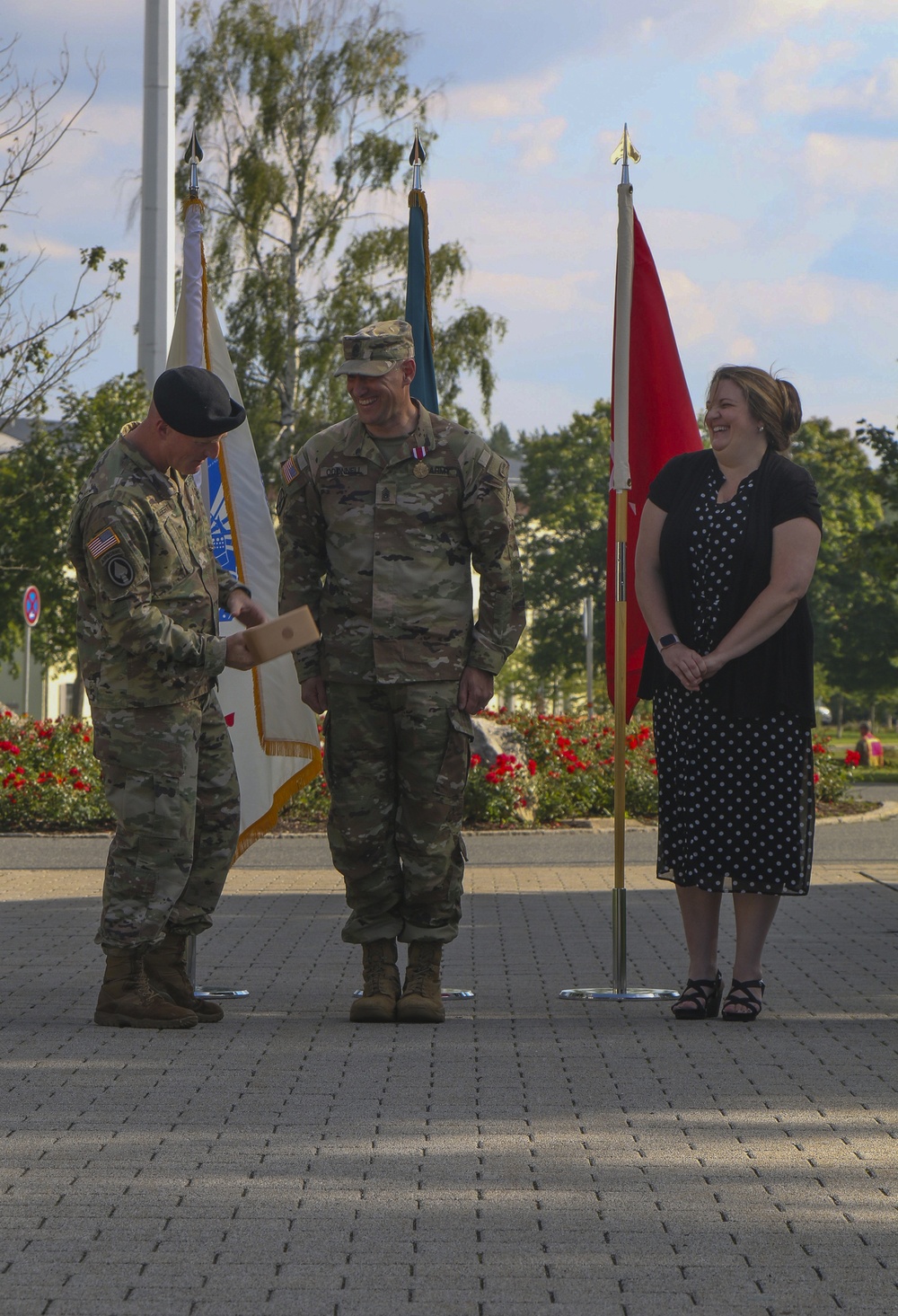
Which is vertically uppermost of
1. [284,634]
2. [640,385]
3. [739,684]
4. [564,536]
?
[564,536]

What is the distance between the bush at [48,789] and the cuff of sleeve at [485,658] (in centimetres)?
919

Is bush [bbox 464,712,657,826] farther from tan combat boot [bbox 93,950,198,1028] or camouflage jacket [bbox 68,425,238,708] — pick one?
camouflage jacket [bbox 68,425,238,708]

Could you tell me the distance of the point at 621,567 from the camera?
21.0 ft

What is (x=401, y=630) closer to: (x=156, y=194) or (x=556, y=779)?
(x=156, y=194)

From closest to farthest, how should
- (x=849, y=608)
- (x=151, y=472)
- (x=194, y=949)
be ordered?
(x=151, y=472) → (x=194, y=949) → (x=849, y=608)

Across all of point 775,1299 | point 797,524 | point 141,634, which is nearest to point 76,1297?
point 775,1299

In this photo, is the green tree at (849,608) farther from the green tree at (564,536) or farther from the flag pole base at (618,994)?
the flag pole base at (618,994)

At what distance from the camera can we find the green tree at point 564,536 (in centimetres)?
5569

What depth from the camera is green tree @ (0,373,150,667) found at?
28.2 metres

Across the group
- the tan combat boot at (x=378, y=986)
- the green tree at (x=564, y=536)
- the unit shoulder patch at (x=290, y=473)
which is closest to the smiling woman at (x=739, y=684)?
the tan combat boot at (x=378, y=986)

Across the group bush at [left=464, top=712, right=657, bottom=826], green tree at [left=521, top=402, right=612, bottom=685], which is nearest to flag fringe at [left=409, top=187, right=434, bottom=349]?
bush at [left=464, top=712, right=657, bottom=826]

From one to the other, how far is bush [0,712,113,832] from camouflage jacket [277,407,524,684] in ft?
29.6

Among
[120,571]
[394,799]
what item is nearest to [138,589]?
[120,571]

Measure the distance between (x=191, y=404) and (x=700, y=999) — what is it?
2664 mm
